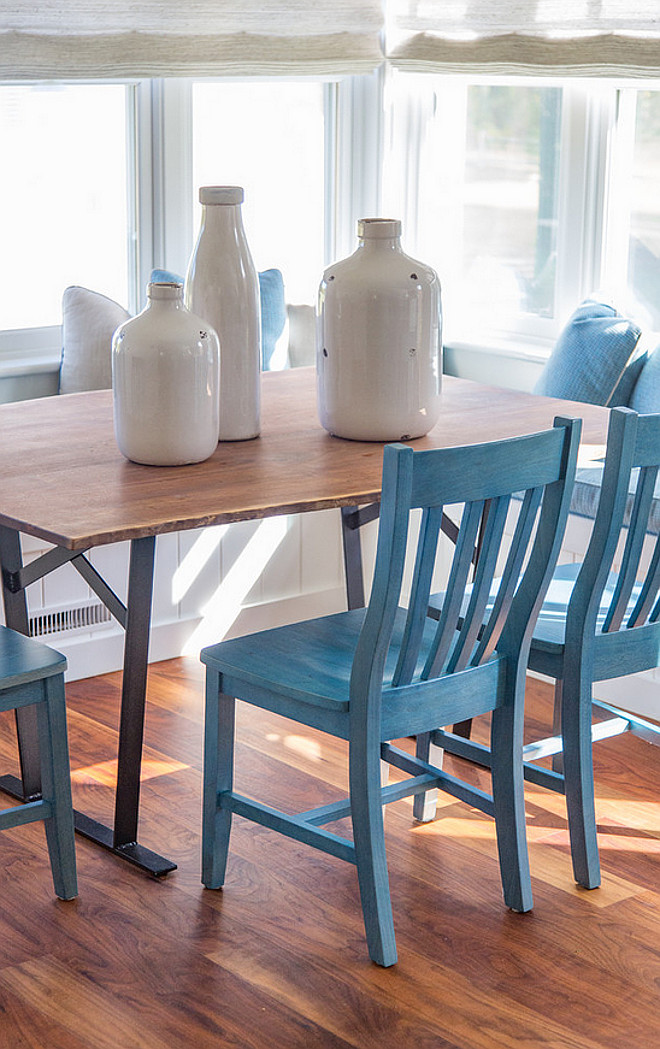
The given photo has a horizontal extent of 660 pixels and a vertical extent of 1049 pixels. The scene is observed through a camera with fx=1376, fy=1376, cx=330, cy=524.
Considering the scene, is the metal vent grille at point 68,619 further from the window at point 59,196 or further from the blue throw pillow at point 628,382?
the blue throw pillow at point 628,382

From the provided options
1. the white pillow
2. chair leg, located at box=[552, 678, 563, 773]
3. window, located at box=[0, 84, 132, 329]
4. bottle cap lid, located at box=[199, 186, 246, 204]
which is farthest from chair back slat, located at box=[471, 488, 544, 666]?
window, located at box=[0, 84, 132, 329]

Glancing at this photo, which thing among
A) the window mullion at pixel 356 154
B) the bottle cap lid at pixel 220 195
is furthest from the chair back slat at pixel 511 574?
the window mullion at pixel 356 154

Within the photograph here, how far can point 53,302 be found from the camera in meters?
3.80

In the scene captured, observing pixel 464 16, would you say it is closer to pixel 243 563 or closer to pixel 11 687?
pixel 243 563

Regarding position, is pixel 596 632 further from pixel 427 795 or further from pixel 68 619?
pixel 68 619

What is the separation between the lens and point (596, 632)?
8.03 ft

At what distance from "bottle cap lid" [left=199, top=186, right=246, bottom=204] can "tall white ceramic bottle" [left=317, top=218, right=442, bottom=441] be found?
0.69 feet

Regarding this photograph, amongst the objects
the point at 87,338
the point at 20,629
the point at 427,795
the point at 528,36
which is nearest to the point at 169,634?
the point at 87,338

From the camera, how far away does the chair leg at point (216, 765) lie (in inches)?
91.0

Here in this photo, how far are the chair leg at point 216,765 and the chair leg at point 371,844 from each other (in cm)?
28

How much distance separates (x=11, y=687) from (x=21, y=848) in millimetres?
550

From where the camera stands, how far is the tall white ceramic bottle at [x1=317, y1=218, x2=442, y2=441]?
2.41 m

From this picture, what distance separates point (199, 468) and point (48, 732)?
508mm

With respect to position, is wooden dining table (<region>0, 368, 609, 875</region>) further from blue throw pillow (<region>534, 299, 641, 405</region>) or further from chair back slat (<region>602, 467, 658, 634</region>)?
blue throw pillow (<region>534, 299, 641, 405</region>)
